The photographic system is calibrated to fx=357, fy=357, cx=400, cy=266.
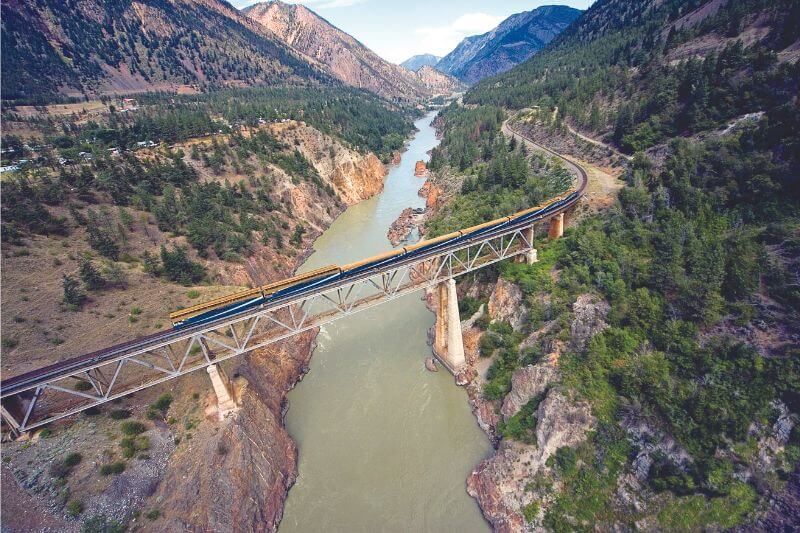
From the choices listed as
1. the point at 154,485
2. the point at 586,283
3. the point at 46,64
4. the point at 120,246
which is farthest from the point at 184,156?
the point at 46,64

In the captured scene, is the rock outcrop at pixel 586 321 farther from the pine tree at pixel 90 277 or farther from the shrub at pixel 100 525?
the pine tree at pixel 90 277

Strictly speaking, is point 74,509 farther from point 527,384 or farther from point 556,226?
point 556,226

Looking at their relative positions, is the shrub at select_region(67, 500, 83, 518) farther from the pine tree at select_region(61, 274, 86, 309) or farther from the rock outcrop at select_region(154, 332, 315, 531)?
the pine tree at select_region(61, 274, 86, 309)


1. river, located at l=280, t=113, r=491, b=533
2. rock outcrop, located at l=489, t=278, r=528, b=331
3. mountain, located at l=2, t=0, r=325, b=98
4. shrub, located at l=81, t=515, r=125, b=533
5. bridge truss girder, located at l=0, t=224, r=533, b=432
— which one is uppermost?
mountain, located at l=2, t=0, r=325, b=98

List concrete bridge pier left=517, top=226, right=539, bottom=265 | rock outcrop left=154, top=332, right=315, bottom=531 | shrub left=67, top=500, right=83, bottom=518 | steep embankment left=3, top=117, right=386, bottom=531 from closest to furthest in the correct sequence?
1. shrub left=67, top=500, right=83, bottom=518
2. steep embankment left=3, top=117, right=386, bottom=531
3. rock outcrop left=154, top=332, right=315, bottom=531
4. concrete bridge pier left=517, top=226, right=539, bottom=265

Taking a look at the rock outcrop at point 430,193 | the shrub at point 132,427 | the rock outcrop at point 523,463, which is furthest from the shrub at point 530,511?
the rock outcrop at point 430,193

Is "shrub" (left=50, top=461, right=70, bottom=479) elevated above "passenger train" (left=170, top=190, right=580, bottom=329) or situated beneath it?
situated beneath

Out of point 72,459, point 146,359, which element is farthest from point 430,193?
point 72,459

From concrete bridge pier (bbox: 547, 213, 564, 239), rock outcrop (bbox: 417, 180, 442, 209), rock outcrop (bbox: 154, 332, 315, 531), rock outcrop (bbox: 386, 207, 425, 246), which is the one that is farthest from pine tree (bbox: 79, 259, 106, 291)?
rock outcrop (bbox: 417, 180, 442, 209)
